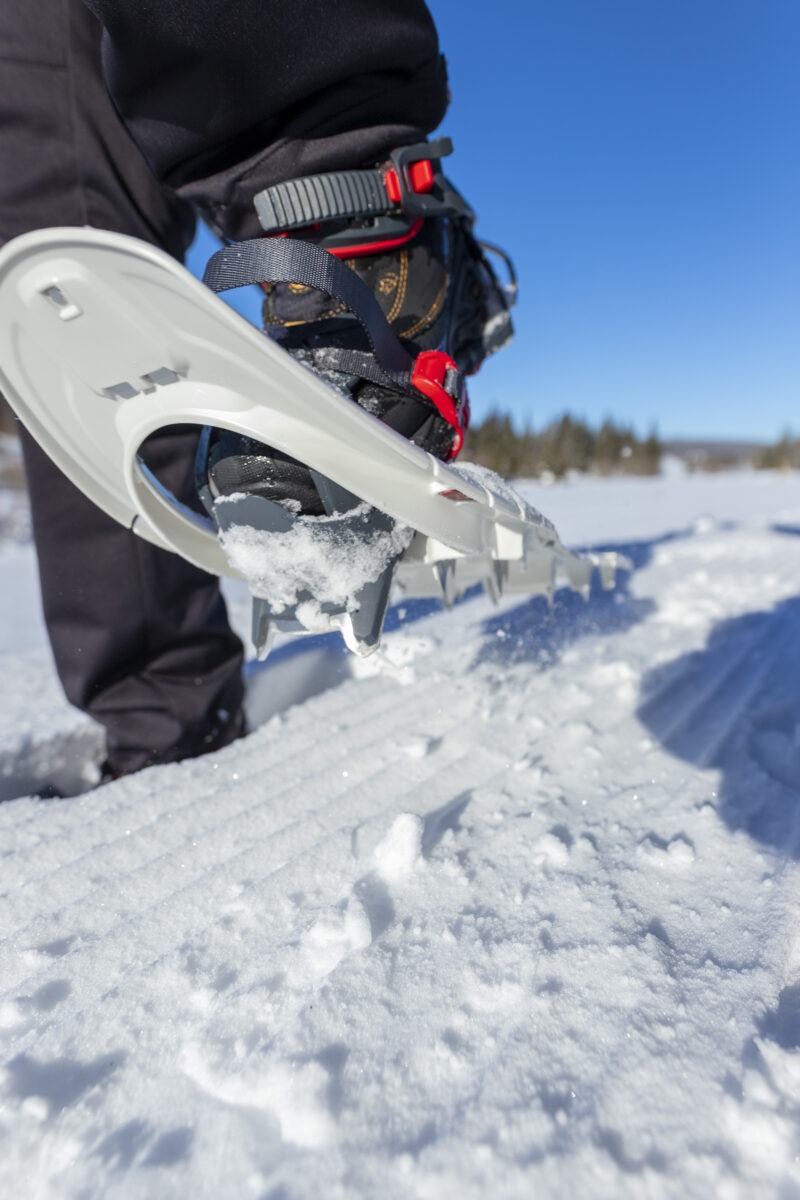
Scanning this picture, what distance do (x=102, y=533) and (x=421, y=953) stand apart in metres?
0.63

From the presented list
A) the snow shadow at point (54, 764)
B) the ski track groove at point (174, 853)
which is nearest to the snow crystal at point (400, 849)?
the ski track groove at point (174, 853)

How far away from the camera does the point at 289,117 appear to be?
2.02 ft

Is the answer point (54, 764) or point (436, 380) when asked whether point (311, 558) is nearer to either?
point (436, 380)

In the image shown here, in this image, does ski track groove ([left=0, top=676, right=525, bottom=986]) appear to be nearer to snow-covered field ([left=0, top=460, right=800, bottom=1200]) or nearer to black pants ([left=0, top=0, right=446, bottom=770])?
snow-covered field ([left=0, top=460, right=800, bottom=1200])

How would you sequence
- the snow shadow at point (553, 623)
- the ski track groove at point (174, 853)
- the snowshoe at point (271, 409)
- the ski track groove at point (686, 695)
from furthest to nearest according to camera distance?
the snow shadow at point (553, 623) < the ski track groove at point (686, 695) < the ski track groove at point (174, 853) < the snowshoe at point (271, 409)

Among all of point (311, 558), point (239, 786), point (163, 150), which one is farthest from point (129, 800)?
point (163, 150)

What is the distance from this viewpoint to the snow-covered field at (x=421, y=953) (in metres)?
0.35

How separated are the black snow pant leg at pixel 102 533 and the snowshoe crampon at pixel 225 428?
0.16 m

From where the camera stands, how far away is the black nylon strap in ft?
1.66

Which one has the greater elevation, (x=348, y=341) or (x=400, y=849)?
(x=348, y=341)

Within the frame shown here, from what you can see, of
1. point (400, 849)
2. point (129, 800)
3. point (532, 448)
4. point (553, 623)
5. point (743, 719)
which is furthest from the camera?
point (532, 448)

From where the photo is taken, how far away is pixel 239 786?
Answer: 2.42 ft

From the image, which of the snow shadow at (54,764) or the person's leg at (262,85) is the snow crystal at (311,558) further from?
the snow shadow at (54,764)

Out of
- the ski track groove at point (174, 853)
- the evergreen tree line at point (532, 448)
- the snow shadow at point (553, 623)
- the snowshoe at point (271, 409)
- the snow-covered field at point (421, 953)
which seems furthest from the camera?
the evergreen tree line at point (532, 448)
